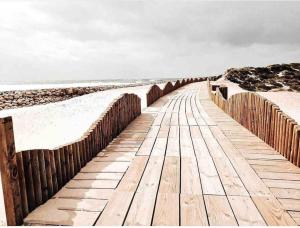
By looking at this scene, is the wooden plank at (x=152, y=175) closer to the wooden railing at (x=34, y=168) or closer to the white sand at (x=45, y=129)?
the wooden railing at (x=34, y=168)

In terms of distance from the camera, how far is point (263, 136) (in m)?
5.42

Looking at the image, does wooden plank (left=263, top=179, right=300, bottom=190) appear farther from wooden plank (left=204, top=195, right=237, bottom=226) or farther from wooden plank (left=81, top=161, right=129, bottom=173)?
wooden plank (left=81, top=161, right=129, bottom=173)

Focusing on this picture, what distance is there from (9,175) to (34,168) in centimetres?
45

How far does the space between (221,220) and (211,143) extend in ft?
9.29

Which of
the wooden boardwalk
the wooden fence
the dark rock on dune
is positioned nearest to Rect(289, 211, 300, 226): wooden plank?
the wooden boardwalk

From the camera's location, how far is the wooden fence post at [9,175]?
2543 millimetres

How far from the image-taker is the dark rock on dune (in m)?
38.4

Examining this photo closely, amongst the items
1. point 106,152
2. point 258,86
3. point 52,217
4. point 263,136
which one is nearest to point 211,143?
point 263,136

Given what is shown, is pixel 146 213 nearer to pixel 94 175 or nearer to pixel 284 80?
pixel 94 175

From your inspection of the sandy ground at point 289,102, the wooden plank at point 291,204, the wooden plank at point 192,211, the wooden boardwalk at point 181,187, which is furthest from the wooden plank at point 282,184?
the sandy ground at point 289,102

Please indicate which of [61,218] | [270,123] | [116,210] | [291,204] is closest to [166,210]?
[116,210]

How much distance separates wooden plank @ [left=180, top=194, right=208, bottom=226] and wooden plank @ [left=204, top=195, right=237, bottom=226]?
66mm

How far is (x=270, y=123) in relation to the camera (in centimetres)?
506

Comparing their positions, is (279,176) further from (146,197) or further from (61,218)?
(61,218)
